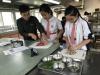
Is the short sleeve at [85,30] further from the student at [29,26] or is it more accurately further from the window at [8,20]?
the window at [8,20]

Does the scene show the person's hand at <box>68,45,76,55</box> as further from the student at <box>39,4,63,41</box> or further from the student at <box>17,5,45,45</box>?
the student at <box>17,5,45,45</box>

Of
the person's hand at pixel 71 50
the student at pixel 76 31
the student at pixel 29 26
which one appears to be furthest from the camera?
the student at pixel 29 26

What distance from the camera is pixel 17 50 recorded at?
184 cm

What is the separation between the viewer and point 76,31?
1.87 meters

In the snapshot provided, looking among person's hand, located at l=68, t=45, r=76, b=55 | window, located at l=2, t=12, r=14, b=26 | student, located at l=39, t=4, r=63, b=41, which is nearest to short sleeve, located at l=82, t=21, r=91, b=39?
person's hand, located at l=68, t=45, r=76, b=55

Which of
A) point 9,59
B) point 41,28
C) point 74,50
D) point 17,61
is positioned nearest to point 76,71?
point 74,50

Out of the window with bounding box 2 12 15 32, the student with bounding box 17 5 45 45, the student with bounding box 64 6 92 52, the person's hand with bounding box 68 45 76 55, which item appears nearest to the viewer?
the person's hand with bounding box 68 45 76 55

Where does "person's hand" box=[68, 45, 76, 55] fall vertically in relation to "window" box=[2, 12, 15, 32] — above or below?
below

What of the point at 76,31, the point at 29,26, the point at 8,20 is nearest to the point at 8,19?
the point at 8,20

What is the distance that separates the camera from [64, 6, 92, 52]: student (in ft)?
5.66

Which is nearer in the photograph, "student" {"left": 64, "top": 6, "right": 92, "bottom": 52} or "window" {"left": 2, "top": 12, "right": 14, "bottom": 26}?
"student" {"left": 64, "top": 6, "right": 92, "bottom": 52}

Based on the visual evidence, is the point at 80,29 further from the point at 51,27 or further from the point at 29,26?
the point at 29,26

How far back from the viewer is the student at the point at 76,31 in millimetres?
1727

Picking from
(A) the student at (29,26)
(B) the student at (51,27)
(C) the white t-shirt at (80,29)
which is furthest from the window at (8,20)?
(C) the white t-shirt at (80,29)
